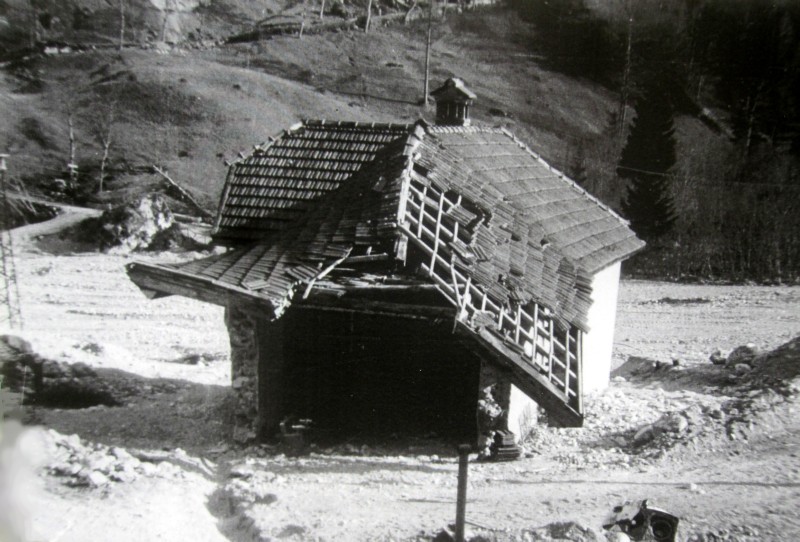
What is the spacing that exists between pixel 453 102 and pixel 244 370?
880 cm

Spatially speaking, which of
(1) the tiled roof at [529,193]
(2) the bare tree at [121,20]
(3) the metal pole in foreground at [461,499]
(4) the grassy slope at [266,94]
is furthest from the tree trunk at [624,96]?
(3) the metal pole in foreground at [461,499]

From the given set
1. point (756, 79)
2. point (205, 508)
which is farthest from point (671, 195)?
point (205, 508)

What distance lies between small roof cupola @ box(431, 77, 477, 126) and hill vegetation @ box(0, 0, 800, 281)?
7.23 metres

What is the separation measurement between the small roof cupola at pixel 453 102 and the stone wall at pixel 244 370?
7971 millimetres

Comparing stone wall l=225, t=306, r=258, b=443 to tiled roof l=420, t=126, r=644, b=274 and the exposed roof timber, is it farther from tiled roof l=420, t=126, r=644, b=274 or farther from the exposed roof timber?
tiled roof l=420, t=126, r=644, b=274

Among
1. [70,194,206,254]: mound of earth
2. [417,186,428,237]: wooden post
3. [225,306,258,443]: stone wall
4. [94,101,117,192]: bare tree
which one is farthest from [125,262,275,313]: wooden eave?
[94,101,117,192]: bare tree

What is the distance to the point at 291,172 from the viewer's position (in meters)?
13.6

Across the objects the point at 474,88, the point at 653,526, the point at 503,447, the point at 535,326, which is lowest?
the point at 503,447

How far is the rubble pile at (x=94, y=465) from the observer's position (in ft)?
29.5

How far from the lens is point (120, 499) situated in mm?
8633

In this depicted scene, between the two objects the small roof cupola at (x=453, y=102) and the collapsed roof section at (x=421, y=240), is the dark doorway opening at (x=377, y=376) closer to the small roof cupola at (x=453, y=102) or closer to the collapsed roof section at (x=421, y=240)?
the collapsed roof section at (x=421, y=240)

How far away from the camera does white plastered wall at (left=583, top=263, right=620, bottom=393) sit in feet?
47.3

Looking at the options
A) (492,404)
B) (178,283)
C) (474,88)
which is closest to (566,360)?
(492,404)

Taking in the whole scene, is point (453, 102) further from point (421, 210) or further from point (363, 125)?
point (421, 210)
